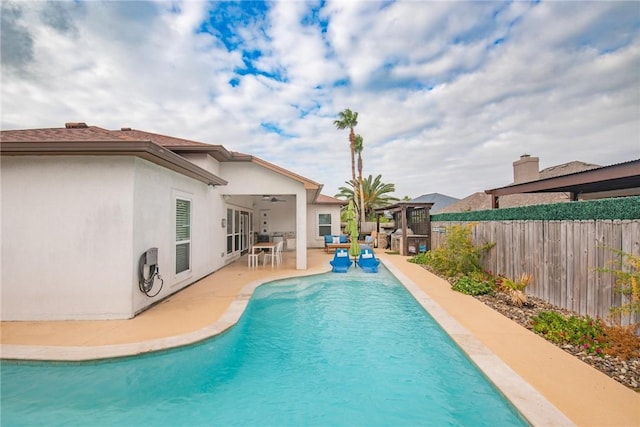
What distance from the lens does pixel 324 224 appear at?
814 inches

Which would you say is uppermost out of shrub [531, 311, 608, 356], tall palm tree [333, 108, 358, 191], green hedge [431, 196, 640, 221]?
tall palm tree [333, 108, 358, 191]

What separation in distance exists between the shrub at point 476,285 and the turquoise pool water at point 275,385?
2852 millimetres

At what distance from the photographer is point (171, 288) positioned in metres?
7.59

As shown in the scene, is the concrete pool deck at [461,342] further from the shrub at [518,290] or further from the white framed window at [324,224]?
the white framed window at [324,224]

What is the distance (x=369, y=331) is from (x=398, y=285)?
420 cm

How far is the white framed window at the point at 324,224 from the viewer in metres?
20.6

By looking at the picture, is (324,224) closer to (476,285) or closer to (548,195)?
(476,285)

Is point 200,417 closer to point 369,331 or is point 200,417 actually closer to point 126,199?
point 369,331

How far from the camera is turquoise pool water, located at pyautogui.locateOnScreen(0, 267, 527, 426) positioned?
10.4 feet

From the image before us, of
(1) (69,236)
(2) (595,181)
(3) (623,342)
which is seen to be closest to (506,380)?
(3) (623,342)

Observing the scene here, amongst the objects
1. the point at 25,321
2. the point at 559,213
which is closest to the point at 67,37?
the point at 25,321

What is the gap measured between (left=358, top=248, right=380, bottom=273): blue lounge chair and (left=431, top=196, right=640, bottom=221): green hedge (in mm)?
4796

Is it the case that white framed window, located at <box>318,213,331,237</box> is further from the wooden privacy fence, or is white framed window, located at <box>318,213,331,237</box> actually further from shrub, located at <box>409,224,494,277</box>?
the wooden privacy fence

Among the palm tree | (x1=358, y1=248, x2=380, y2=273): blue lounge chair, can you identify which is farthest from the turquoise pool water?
the palm tree
